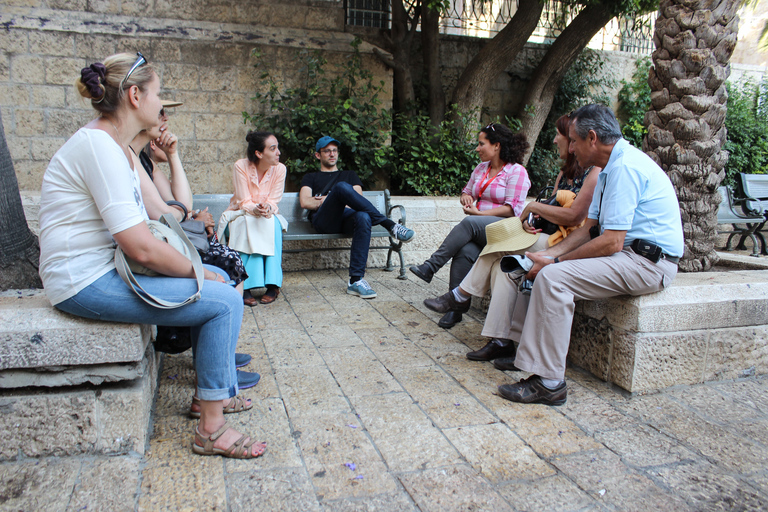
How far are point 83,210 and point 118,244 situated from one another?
7.4 inches

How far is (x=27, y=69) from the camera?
6328mm

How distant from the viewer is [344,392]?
9.68 feet

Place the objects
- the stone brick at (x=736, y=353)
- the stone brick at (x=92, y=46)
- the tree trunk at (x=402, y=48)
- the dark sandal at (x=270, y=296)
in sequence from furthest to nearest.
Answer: the tree trunk at (x=402, y=48), the stone brick at (x=92, y=46), the dark sandal at (x=270, y=296), the stone brick at (x=736, y=353)

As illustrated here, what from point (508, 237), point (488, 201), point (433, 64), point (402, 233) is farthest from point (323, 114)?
point (508, 237)

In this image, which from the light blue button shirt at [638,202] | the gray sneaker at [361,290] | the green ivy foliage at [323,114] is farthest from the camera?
the green ivy foliage at [323,114]

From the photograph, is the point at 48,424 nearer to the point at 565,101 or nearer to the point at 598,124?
the point at 598,124

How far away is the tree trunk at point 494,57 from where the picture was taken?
773 centimetres

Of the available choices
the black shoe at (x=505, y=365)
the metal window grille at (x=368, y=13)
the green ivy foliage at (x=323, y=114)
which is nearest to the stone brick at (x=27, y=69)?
the green ivy foliage at (x=323, y=114)

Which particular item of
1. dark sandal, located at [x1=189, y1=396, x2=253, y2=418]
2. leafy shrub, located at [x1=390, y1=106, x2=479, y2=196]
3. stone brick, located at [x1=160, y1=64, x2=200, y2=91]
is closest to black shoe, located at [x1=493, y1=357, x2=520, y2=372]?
dark sandal, located at [x1=189, y1=396, x2=253, y2=418]

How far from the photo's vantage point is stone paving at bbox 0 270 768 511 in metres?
2.04

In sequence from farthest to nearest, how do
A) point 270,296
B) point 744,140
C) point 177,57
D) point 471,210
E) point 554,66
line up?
point 744,140 → point 554,66 → point 177,57 → point 270,296 → point 471,210

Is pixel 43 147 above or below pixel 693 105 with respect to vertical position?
below

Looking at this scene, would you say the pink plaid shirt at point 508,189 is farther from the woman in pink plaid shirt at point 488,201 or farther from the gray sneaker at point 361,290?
the gray sneaker at point 361,290

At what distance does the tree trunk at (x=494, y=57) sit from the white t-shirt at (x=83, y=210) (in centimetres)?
671
